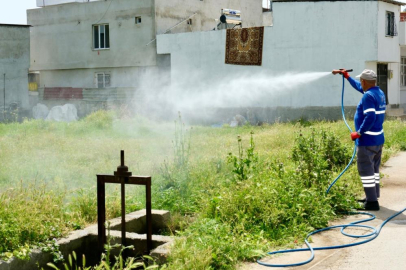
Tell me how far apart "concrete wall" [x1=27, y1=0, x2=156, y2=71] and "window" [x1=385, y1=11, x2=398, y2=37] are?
36.9 ft

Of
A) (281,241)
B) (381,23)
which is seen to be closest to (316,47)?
(381,23)

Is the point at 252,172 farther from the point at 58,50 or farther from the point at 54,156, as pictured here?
the point at 58,50

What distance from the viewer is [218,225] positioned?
641cm

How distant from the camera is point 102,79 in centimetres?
3095

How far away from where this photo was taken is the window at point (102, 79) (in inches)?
1211

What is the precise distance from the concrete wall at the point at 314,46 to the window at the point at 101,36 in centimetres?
709

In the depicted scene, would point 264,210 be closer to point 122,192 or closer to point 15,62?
point 122,192

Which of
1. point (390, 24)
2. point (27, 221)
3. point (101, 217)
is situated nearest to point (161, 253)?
point (101, 217)

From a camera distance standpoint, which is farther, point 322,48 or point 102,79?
point 102,79

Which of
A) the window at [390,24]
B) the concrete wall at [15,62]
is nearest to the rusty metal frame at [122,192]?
the window at [390,24]

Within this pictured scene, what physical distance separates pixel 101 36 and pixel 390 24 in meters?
15.1

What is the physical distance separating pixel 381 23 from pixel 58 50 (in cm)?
1800

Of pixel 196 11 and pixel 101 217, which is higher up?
pixel 196 11

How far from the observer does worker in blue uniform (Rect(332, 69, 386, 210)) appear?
7.85 metres
